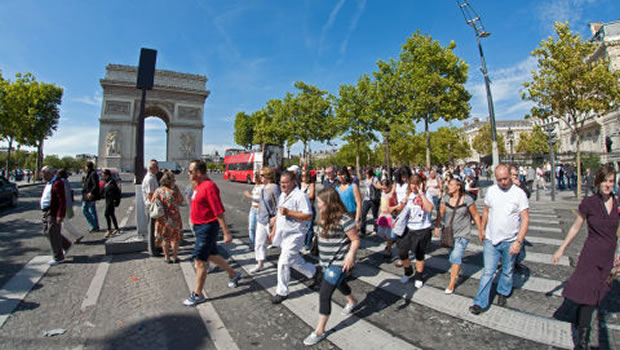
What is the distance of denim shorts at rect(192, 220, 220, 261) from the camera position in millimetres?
3924

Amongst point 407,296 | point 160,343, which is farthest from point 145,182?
point 407,296

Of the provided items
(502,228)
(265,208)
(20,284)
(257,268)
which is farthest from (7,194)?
(502,228)

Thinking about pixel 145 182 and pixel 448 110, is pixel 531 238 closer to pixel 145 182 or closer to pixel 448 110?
pixel 145 182

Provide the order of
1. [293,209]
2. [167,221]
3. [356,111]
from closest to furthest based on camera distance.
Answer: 1. [293,209]
2. [167,221]
3. [356,111]

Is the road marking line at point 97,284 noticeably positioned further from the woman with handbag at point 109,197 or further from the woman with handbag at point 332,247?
the woman with handbag at point 332,247

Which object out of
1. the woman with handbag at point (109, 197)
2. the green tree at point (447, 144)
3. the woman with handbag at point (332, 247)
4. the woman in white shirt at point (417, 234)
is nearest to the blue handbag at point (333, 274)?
the woman with handbag at point (332, 247)

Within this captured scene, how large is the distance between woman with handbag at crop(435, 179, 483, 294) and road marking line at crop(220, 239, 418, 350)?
1515mm

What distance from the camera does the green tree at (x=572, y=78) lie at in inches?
542

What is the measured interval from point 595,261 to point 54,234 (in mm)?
7487

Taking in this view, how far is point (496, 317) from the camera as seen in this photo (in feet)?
11.5

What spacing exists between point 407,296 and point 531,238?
16.6 ft

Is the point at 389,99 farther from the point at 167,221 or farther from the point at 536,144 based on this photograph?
the point at 536,144

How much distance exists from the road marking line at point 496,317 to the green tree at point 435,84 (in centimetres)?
1744

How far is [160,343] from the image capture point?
3027 millimetres
